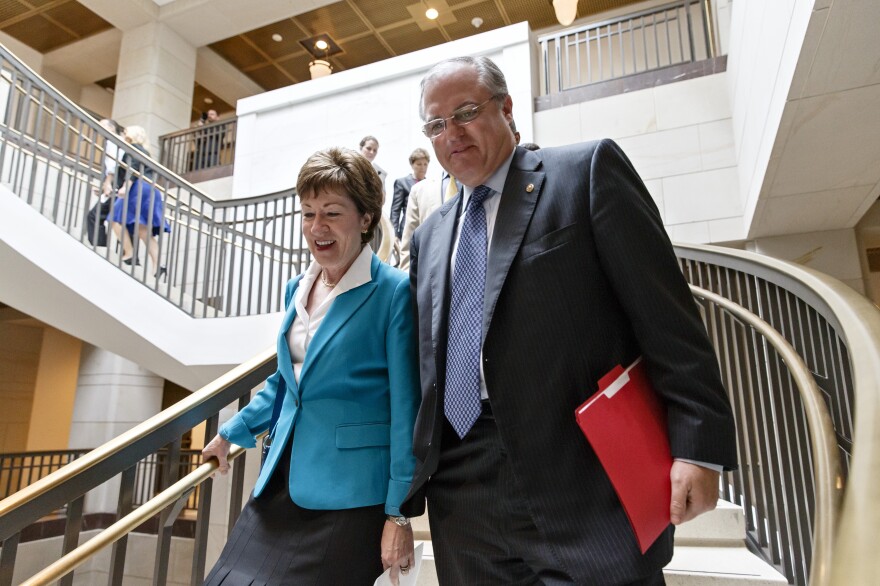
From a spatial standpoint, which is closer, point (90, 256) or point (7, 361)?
point (90, 256)

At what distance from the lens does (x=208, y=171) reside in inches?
385

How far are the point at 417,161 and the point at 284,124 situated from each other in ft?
14.7

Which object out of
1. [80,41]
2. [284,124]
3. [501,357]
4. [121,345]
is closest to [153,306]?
[121,345]

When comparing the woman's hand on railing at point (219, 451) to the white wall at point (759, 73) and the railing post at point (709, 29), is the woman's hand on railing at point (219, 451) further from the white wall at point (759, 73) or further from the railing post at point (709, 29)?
the railing post at point (709, 29)

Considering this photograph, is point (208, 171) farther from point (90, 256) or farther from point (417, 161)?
point (417, 161)

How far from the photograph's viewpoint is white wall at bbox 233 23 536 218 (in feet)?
23.0

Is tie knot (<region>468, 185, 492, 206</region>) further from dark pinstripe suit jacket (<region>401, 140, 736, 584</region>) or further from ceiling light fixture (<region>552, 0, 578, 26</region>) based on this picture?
ceiling light fixture (<region>552, 0, 578, 26</region>)

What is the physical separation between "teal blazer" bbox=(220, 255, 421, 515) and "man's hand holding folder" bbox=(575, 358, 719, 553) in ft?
1.55

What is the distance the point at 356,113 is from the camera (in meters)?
8.05

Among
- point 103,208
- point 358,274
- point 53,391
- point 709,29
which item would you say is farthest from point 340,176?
point 53,391

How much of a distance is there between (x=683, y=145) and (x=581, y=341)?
223 inches

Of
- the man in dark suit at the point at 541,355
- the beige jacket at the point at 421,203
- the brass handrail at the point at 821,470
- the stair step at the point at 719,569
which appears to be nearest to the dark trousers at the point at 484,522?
the man in dark suit at the point at 541,355

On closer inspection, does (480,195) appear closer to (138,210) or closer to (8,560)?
(8,560)

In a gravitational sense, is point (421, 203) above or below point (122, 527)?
above
